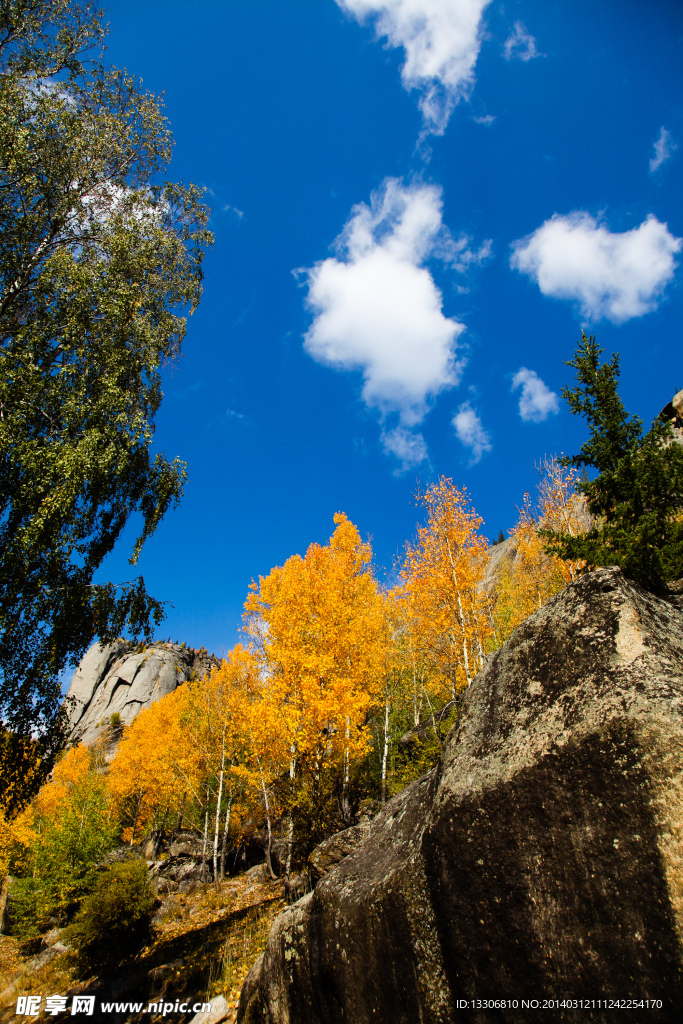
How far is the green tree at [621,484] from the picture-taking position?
8.62 metres

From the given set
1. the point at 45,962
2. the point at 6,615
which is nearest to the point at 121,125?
the point at 6,615

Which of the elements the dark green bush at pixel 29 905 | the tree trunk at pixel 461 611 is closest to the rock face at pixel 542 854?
the tree trunk at pixel 461 611

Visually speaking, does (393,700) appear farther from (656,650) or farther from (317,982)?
(656,650)

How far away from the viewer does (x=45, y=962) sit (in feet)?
48.6

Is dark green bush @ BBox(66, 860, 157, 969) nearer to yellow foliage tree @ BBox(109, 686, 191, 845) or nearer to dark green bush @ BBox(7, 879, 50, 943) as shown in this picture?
dark green bush @ BBox(7, 879, 50, 943)

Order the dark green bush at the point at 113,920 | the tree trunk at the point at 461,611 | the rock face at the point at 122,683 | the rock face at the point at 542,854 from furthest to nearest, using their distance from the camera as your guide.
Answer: the rock face at the point at 122,683, the dark green bush at the point at 113,920, the tree trunk at the point at 461,611, the rock face at the point at 542,854

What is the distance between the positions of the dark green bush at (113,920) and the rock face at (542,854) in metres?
14.4

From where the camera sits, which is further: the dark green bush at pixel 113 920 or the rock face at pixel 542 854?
the dark green bush at pixel 113 920

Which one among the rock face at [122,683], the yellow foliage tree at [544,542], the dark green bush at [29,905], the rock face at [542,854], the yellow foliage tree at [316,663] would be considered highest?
the rock face at [122,683]

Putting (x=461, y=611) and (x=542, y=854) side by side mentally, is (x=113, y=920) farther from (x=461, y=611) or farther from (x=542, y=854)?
(x=542, y=854)

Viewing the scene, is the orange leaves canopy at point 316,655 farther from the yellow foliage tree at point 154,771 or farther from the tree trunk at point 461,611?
the yellow foliage tree at point 154,771

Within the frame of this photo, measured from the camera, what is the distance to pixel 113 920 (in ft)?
45.0

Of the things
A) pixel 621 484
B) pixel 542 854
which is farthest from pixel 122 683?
pixel 542 854

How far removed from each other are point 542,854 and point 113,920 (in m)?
18.3
